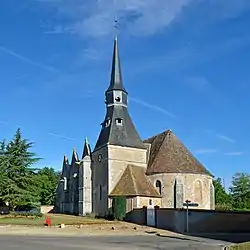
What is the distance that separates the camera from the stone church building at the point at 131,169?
51500 millimetres

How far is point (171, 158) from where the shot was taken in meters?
53.4

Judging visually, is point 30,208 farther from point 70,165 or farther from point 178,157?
point 178,157

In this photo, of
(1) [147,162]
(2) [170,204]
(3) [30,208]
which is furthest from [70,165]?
(2) [170,204]

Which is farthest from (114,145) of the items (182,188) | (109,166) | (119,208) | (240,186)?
(240,186)

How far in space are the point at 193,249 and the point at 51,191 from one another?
7288 centimetres

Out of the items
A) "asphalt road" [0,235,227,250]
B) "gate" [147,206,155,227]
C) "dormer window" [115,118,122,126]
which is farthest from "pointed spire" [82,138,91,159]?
"asphalt road" [0,235,227,250]

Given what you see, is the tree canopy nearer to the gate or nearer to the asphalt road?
the gate

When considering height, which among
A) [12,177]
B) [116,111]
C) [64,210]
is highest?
[116,111]

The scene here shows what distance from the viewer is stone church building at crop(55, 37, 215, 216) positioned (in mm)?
51500

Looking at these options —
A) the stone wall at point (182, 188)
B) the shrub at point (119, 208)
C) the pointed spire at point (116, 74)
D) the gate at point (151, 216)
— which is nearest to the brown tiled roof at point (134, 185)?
the shrub at point (119, 208)

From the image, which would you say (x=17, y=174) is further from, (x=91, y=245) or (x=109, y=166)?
(x=91, y=245)

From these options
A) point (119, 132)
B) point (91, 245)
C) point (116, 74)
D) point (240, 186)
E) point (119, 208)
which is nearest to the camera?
point (91, 245)

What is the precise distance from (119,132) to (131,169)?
5183 mm

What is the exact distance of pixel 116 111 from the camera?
57.1 metres
